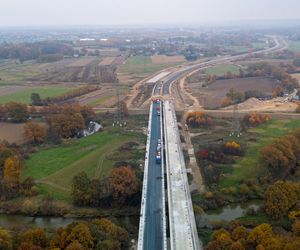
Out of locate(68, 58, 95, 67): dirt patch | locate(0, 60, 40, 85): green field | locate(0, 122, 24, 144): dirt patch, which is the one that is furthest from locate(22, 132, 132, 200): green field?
locate(68, 58, 95, 67): dirt patch

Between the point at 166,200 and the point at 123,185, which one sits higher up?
the point at 123,185

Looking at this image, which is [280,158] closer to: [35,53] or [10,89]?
[10,89]

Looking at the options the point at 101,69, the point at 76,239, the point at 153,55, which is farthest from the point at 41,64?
the point at 76,239

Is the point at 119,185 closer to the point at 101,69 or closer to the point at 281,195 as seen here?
the point at 281,195

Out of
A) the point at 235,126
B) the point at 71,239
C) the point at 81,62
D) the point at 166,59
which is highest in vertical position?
the point at 166,59

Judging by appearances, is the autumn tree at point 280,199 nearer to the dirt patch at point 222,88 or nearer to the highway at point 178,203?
the highway at point 178,203

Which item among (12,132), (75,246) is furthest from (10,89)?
(75,246)
